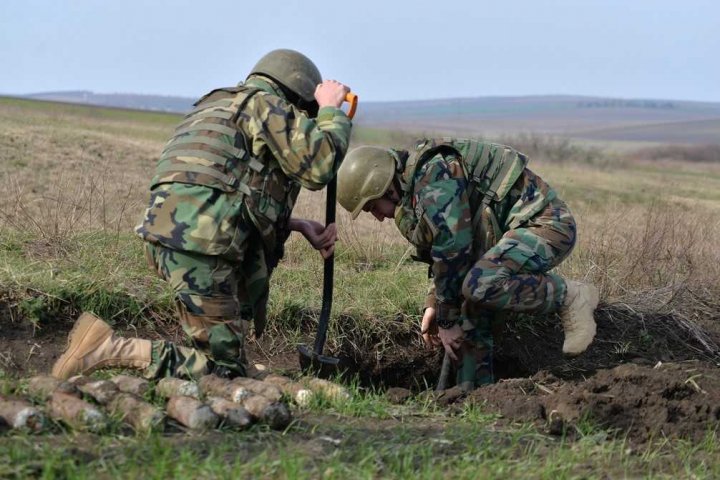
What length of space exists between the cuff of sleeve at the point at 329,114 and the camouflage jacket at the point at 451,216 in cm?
72

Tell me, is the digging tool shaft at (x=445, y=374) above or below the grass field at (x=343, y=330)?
below

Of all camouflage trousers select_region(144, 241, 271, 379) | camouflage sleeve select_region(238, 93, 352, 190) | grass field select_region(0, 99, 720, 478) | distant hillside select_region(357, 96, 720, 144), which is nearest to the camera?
grass field select_region(0, 99, 720, 478)

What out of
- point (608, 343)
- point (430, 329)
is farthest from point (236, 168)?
point (608, 343)

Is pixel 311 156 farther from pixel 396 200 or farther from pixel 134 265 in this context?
pixel 134 265

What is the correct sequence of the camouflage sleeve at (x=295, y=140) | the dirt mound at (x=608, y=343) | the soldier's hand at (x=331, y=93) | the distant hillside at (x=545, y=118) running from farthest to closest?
the distant hillside at (x=545, y=118)
the dirt mound at (x=608, y=343)
the soldier's hand at (x=331, y=93)
the camouflage sleeve at (x=295, y=140)

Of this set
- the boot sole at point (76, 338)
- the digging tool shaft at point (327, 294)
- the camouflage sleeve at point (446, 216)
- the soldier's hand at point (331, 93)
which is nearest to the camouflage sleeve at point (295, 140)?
the soldier's hand at point (331, 93)

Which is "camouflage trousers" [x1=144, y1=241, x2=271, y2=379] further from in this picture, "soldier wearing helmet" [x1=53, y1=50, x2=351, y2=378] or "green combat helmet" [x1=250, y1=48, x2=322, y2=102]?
"green combat helmet" [x1=250, y1=48, x2=322, y2=102]

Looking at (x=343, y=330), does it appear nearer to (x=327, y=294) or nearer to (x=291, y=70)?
(x=327, y=294)

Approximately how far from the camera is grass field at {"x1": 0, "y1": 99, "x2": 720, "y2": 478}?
350 cm

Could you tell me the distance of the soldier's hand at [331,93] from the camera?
4938 millimetres

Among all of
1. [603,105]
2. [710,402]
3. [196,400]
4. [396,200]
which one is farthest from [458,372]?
[603,105]

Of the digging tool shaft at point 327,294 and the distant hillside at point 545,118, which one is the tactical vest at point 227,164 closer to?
the digging tool shaft at point 327,294

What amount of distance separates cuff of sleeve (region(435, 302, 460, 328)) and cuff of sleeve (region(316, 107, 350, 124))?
1424 millimetres

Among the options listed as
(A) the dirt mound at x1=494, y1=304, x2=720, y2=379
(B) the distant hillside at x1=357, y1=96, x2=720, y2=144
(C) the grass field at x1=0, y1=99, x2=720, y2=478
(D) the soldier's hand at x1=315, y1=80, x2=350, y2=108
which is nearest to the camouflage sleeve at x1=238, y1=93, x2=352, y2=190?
(D) the soldier's hand at x1=315, y1=80, x2=350, y2=108
